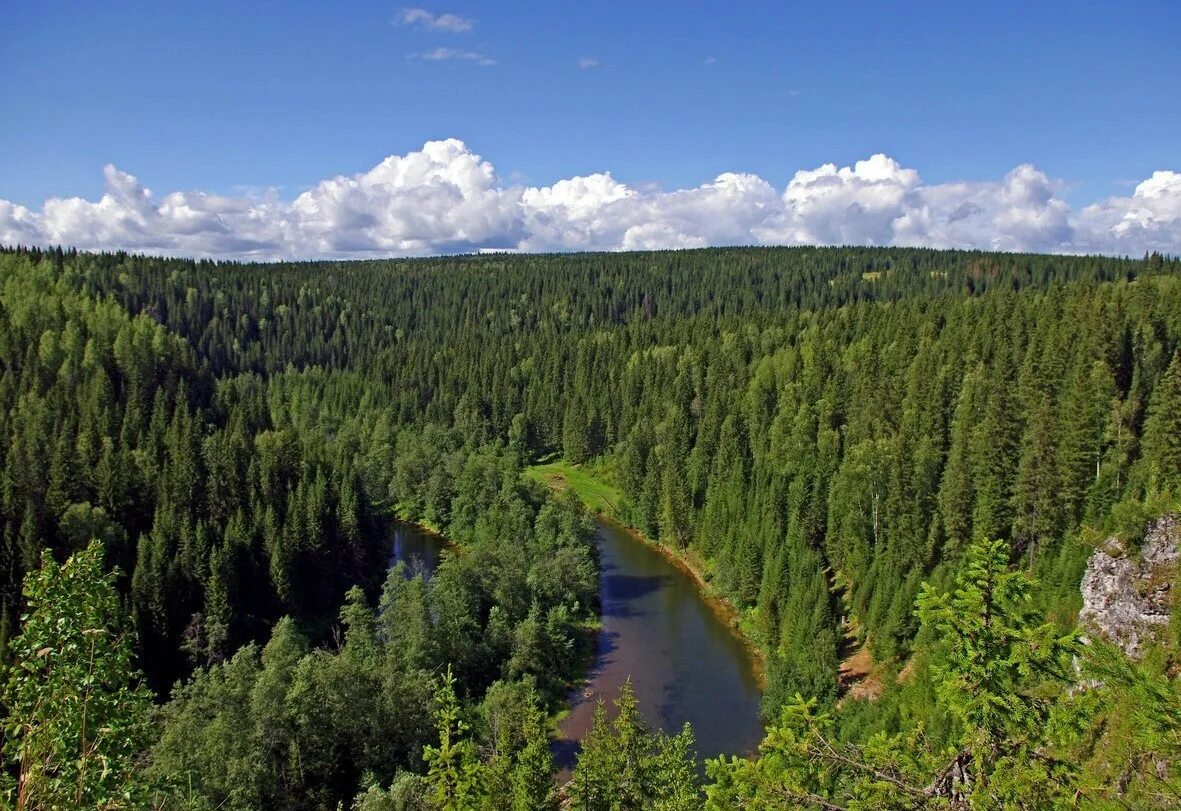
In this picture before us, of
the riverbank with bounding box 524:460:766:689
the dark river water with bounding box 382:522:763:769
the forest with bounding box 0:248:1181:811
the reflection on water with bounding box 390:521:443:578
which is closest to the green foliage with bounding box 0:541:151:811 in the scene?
the forest with bounding box 0:248:1181:811

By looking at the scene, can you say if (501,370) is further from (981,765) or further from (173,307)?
(981,765)

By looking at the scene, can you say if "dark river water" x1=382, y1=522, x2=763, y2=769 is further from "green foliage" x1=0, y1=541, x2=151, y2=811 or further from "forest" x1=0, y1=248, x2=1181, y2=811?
"green foliage" x1=0, y1=541, x2=151, y2=811

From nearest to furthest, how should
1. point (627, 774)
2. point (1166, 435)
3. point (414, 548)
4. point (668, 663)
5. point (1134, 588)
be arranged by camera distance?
point (627, 774)
point (1134, 588)
point (1166, 435)
point (668, 663)
point (414, 548)

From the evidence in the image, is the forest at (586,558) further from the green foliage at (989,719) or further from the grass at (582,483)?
the grass at (582,483)

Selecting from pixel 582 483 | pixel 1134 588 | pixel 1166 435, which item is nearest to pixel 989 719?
pixel 1134 588

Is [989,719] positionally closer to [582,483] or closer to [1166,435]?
[1166,435]
